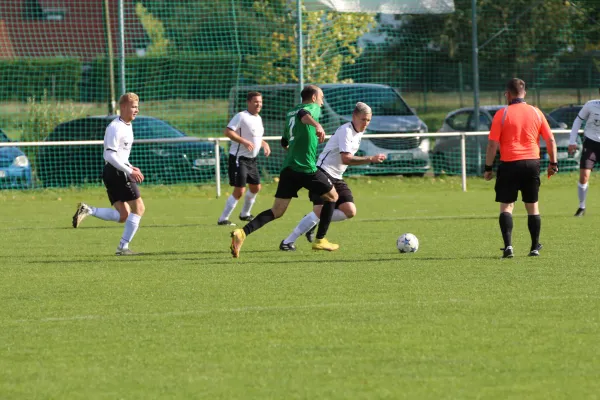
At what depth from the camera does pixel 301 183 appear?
12.2 meters

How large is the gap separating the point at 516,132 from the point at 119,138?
4.22 metres

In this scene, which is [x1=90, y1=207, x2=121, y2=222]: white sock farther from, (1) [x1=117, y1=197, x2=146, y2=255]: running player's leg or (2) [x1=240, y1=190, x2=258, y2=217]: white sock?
(2) [x1=240, y1=190, x2=258, y2=217]: white sock

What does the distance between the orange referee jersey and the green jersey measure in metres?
1.97

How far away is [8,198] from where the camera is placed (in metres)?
23.0

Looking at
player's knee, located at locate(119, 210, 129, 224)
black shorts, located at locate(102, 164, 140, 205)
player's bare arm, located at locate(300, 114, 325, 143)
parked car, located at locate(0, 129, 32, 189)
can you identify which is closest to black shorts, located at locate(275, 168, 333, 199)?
player's bare arm, located at locate(300, 114, 325, 143)

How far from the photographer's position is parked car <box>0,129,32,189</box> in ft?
76.1

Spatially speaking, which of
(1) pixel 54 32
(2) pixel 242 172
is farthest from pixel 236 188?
(1) pixel 54 32

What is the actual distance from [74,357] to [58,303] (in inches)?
90.3

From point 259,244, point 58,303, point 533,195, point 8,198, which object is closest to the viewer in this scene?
point 58,303

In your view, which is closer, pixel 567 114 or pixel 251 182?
pixel 251 182

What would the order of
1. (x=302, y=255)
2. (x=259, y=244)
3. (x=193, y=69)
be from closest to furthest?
(x=302, y=255)
(x=259, y=244)
(x=193, y=69)

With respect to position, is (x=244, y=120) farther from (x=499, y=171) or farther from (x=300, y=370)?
(x=300, y=370)

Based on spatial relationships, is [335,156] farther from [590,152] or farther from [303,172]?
[590,152]

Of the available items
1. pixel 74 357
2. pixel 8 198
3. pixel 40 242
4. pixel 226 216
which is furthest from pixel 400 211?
pixel 74 357
